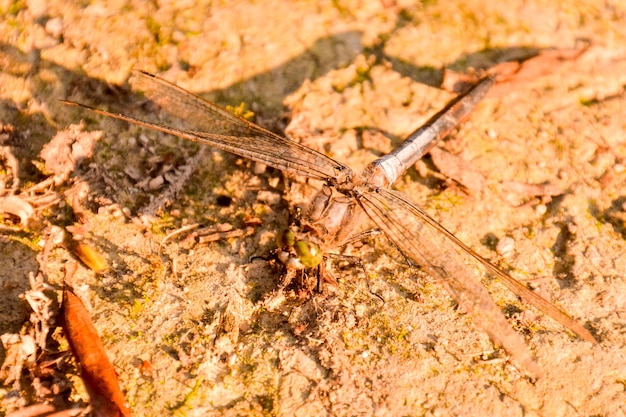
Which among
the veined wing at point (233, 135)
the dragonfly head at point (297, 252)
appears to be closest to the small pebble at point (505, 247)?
the veined wing at point (233, 135)

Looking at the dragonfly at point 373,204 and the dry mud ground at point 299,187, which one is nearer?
the dry mud ground at point 299,187

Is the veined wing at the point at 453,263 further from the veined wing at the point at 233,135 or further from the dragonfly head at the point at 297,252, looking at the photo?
the dragonfly head at the point at 297,252

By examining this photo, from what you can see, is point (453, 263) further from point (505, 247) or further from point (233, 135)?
point (233, 135)

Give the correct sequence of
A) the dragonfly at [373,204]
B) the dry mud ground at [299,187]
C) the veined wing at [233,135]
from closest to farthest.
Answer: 1. the dry mud ground at [299,187]
2. the dragonfly at [373,204]
3. the veined wing at [233,135]

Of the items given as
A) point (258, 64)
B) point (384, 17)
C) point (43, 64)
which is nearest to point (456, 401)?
point (258, 64)

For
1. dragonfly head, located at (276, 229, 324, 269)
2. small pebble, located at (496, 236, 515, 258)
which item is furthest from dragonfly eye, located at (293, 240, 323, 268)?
small pebble, located at (496, 236, 515, 258)

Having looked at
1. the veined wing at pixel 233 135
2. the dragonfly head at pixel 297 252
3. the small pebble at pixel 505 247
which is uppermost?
the veined wing at pixel 233 135
